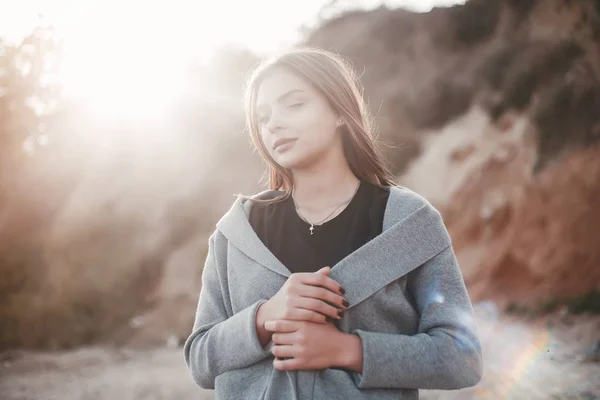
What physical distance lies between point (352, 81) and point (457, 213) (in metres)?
6.95

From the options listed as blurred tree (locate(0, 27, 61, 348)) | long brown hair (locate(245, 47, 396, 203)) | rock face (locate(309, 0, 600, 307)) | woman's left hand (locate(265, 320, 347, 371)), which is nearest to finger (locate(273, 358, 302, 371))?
woman's left hand (locate(265, 320, 347, 371))

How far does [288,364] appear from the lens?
51.3 inches

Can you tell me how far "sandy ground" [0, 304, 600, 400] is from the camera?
4.95 metres

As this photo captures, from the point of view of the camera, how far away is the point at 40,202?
36.9 ft

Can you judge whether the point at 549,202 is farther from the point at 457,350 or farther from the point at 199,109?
the point at 199,109

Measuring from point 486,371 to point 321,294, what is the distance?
4.88 m

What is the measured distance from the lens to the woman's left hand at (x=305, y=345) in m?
1.30

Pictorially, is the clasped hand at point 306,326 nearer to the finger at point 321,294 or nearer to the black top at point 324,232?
the finger at point 321,294

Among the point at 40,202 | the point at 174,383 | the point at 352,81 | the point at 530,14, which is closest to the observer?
the point at 352,81

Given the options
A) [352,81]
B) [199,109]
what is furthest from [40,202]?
[352,81]

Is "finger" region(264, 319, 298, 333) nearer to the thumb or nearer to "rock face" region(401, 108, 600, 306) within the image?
the thumb

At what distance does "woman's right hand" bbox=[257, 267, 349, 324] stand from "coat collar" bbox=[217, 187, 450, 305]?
0.19 feet

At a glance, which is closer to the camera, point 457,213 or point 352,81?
point 352,81

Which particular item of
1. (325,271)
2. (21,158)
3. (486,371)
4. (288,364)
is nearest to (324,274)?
(325,271)
